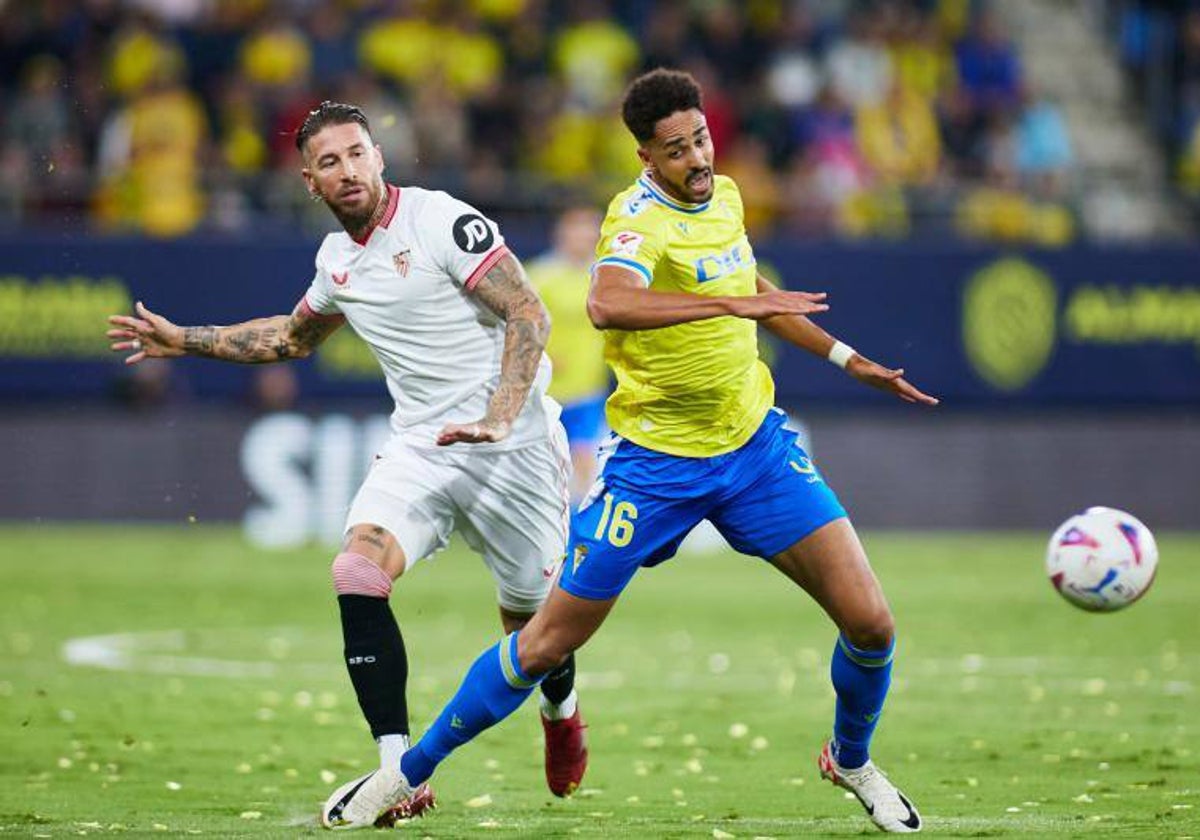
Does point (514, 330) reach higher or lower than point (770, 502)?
higher

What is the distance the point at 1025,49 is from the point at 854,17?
272 centimetres

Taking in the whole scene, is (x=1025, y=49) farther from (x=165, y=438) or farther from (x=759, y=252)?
(x=165, y=438)

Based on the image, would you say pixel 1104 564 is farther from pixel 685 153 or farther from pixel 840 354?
pixel 685 153

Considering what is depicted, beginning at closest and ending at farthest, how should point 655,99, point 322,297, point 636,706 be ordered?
point 655,99 < point 322,297 < point 636,706

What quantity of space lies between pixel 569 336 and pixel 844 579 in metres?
8.78

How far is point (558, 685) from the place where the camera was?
8.68m

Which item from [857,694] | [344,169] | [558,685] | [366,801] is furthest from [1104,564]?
[344,169]

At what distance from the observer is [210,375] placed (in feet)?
70.5

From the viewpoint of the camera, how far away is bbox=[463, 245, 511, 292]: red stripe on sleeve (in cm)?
820

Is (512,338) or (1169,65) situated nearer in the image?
(512,338)

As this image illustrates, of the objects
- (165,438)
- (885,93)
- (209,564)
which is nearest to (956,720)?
(209,564)

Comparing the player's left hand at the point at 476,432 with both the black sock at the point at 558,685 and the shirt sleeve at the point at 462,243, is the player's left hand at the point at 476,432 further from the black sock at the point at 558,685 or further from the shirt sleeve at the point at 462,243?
the black sock at the point at 558,685

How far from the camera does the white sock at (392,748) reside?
786 cm

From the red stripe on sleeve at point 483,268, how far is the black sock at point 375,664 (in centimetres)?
124
